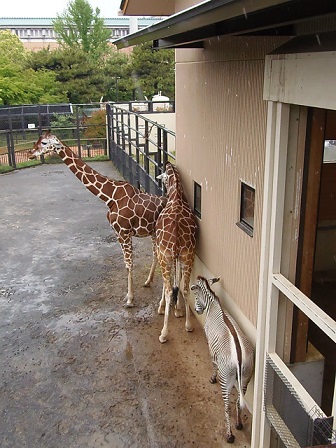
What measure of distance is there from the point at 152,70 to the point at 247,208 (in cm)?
2467

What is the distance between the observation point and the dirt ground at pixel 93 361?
11.1 ft

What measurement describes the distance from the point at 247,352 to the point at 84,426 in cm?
127

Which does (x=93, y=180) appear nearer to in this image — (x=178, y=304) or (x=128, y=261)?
(x=128, y=261)

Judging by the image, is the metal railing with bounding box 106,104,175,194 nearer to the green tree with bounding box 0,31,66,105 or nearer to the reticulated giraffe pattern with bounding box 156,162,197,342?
the reticulated giraffe pattern with bounding box 156,162,197,342

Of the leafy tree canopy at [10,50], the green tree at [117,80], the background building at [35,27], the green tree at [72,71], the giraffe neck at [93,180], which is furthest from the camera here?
the background building at [35,27]

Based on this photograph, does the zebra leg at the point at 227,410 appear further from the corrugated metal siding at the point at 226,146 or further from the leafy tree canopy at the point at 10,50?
the leafy tree canopy at the point at 10,50

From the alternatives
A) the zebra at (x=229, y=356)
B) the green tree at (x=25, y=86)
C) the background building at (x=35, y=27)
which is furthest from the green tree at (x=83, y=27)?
the zebra at (x=229, y=356)

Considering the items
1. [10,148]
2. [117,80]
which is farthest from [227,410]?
[117,80]

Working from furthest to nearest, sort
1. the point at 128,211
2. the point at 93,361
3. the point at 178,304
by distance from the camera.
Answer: the point at 128,211 → the point at 178,304 → the point at 93,361

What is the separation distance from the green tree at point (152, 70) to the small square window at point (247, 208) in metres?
24.1

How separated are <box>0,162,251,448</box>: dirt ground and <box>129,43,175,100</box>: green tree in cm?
2099

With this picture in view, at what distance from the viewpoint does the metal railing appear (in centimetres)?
652

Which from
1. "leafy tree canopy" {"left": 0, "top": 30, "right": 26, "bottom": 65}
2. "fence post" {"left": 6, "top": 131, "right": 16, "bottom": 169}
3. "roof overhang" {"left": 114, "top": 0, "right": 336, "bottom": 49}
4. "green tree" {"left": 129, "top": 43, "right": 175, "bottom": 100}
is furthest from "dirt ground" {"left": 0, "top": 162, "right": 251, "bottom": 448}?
"green tree" {"left": 129, "top": 43, "right": 175, "bottom": 100}

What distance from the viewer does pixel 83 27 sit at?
35844 mm
